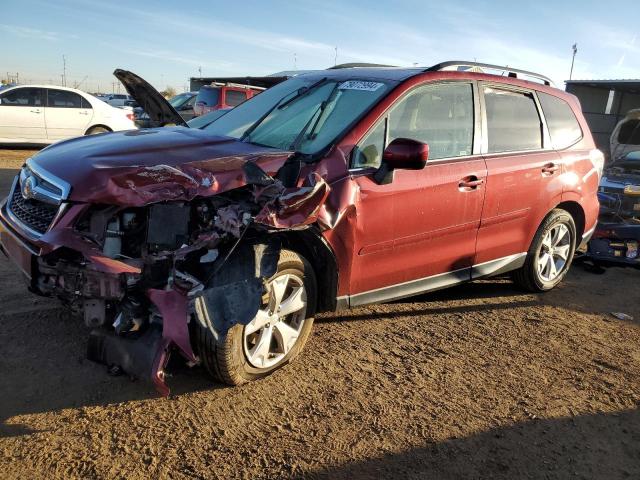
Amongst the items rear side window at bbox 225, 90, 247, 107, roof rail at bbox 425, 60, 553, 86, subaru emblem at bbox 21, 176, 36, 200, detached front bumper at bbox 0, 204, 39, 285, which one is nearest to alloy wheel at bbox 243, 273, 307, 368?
detached front bumper at bbox 0, 204, 39, 285

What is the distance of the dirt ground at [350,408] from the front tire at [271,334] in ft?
0.45

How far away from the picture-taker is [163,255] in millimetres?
2850

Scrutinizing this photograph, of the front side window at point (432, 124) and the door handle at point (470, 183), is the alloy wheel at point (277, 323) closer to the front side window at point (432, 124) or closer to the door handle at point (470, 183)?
the front side window at point (432, 124)

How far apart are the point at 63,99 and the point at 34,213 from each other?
37.9ft

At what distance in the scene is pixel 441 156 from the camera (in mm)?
4176

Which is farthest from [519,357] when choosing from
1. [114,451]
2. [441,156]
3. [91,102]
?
[91,102]

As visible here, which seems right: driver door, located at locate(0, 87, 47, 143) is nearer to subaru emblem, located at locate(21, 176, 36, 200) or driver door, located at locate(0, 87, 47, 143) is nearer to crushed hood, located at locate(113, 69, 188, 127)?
crushed hood, located at locate(113, 69, 188, 127)

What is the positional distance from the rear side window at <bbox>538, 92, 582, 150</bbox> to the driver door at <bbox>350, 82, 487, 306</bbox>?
3.89 feet

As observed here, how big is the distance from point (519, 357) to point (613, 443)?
1016mm

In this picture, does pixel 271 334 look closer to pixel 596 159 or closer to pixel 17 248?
pixel 17 248

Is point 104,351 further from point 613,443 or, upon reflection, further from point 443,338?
point 613,443

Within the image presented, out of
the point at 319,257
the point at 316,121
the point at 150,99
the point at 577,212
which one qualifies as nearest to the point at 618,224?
the point at 577,212

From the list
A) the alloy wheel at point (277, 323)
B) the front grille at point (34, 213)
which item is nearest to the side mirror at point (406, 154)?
the alloy wheel at point (277, 323)

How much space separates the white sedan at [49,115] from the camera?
12750 millimetres
